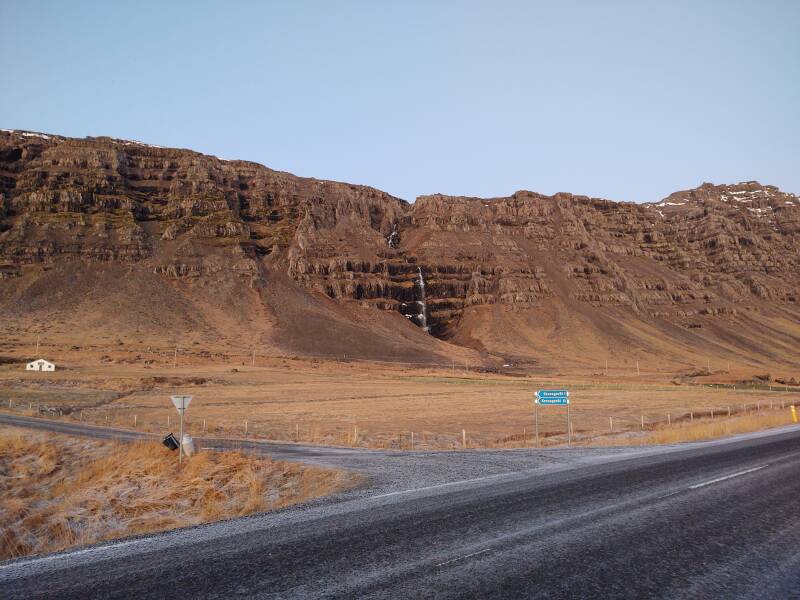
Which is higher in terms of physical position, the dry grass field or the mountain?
the mountain

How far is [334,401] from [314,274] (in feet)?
317

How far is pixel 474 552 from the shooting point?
757 cm

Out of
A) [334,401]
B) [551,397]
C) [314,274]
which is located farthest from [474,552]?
[314,274]

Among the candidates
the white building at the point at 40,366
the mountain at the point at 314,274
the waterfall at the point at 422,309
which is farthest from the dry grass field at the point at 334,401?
the waterfall at the point at 422,309

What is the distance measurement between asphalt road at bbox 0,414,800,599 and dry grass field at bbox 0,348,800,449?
57.8ft

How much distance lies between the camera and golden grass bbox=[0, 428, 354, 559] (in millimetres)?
11539

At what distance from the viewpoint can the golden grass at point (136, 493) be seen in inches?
454

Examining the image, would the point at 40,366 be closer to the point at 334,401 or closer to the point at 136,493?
the point at 334,401

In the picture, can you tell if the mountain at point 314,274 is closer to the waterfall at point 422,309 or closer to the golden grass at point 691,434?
the waterfall at point 422,309

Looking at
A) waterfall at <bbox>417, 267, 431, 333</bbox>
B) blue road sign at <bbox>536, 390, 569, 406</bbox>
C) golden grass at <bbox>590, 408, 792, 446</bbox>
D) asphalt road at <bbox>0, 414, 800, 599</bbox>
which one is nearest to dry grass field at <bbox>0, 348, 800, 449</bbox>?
golden grass at <bbox>590, 408, 792, 446</bbox>

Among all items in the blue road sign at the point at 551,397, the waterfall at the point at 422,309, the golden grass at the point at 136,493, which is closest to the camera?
the golden grass at the point at 136,493

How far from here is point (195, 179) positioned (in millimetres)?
164625

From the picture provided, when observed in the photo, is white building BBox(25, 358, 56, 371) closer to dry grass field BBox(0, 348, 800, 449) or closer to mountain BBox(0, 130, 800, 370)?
dry grass field BBox(0, 348, 800, 449)

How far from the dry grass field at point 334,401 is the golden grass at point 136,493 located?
12951 mm
